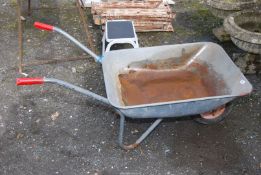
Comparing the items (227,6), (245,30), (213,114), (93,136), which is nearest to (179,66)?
(213,114)

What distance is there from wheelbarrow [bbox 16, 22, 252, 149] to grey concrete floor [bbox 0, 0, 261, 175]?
9.9 inches

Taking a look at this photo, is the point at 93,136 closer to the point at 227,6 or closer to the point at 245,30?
the point at 245,30

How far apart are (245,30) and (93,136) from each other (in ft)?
7.53

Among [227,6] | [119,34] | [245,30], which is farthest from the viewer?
[227,6]

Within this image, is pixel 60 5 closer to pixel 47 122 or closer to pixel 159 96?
pixel 47 122

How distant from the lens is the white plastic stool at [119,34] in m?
4.43

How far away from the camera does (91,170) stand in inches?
137

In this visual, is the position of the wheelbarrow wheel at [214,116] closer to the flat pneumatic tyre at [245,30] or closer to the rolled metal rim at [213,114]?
the rolled metal rim at [213,114]

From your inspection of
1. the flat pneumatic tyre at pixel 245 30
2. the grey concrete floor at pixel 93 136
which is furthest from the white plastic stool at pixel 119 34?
the flat pneumatic tyre at pixel 245 30

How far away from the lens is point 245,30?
4.11m

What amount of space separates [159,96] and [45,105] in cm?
154

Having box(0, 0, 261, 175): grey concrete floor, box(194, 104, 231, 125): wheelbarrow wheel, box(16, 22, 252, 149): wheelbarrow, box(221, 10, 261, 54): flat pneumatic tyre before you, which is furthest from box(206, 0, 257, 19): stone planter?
box(194, 104, 231, 125): wheelbarrow wheel

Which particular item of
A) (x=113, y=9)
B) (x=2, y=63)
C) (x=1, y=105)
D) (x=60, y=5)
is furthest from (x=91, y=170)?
(x=60, y=5)

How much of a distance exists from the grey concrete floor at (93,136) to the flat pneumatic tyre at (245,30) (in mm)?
677
